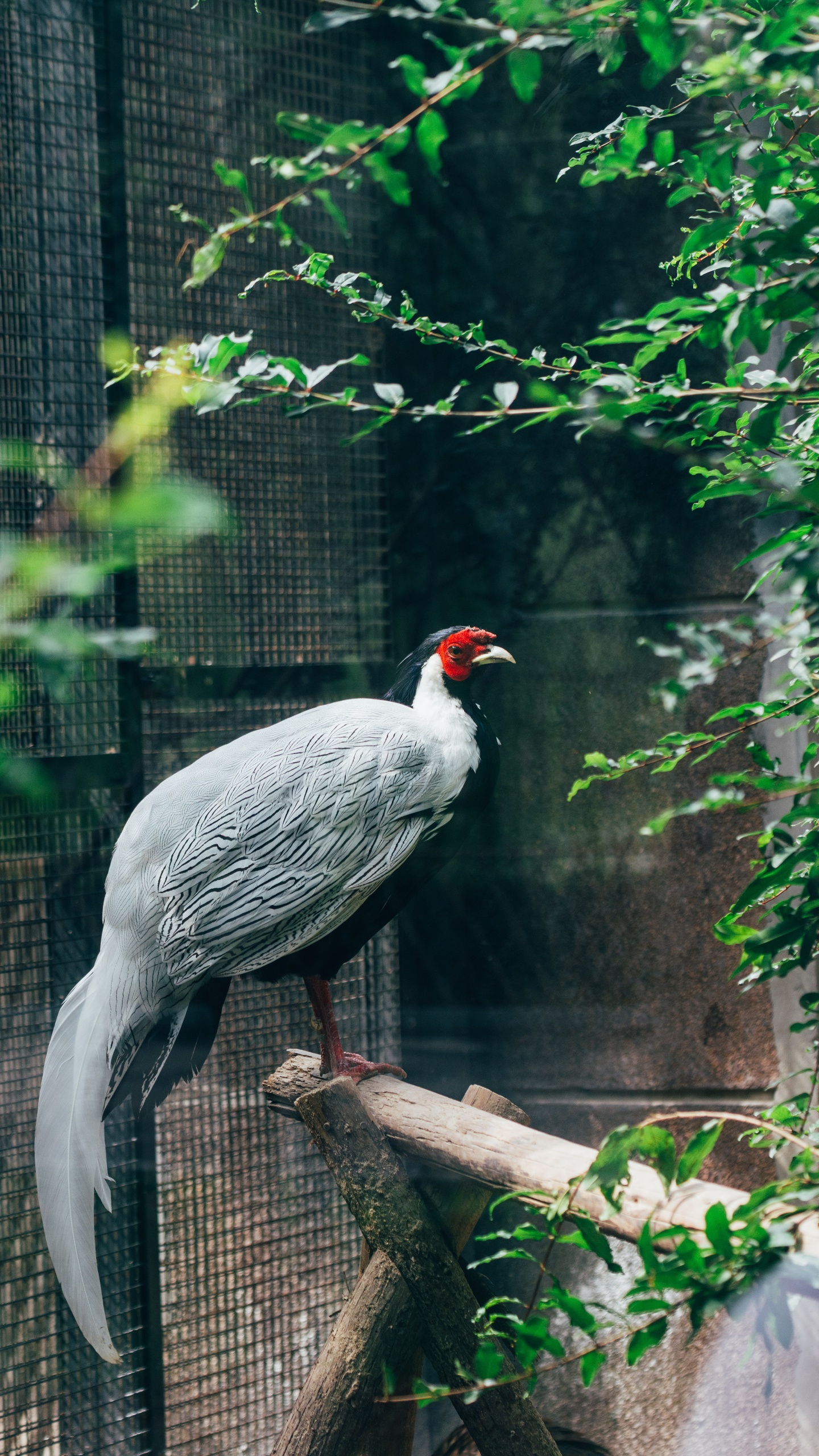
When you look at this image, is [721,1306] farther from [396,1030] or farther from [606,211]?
[606,211]

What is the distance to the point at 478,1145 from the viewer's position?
41.8 inches

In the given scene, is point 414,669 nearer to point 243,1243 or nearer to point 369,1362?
point 369,1362

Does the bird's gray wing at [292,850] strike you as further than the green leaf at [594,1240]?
Yes

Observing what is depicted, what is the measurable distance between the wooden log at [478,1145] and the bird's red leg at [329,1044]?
13mm

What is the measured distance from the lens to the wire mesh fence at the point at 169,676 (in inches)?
52.9

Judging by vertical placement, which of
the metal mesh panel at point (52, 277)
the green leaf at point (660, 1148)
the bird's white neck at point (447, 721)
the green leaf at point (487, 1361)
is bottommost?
the green leaf at point (487, 1361)

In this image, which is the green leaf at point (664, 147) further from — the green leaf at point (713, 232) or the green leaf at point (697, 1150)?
the green leaf at point (697, 1150)

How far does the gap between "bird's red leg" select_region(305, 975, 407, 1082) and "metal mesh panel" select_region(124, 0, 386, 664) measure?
0.51 metres

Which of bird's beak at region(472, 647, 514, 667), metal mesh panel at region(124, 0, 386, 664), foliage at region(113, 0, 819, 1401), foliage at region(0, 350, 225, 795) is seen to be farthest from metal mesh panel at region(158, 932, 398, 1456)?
foliage at region(0, 350, 225, 795)

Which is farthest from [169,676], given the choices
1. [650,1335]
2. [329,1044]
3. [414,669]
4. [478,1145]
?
[650,1335]

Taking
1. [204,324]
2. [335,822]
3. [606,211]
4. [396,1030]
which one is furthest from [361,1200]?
[606,211]

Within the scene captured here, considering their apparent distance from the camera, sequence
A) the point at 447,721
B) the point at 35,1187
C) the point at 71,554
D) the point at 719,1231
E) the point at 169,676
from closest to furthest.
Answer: the point at 71,554 < the point at 719,1231 < the point at 447,721 < the point at 35,1187 < the point at 169,676

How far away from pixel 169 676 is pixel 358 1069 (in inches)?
22.6

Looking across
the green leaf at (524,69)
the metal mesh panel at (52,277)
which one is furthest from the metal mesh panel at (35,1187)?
the green leaf at (524,69)
